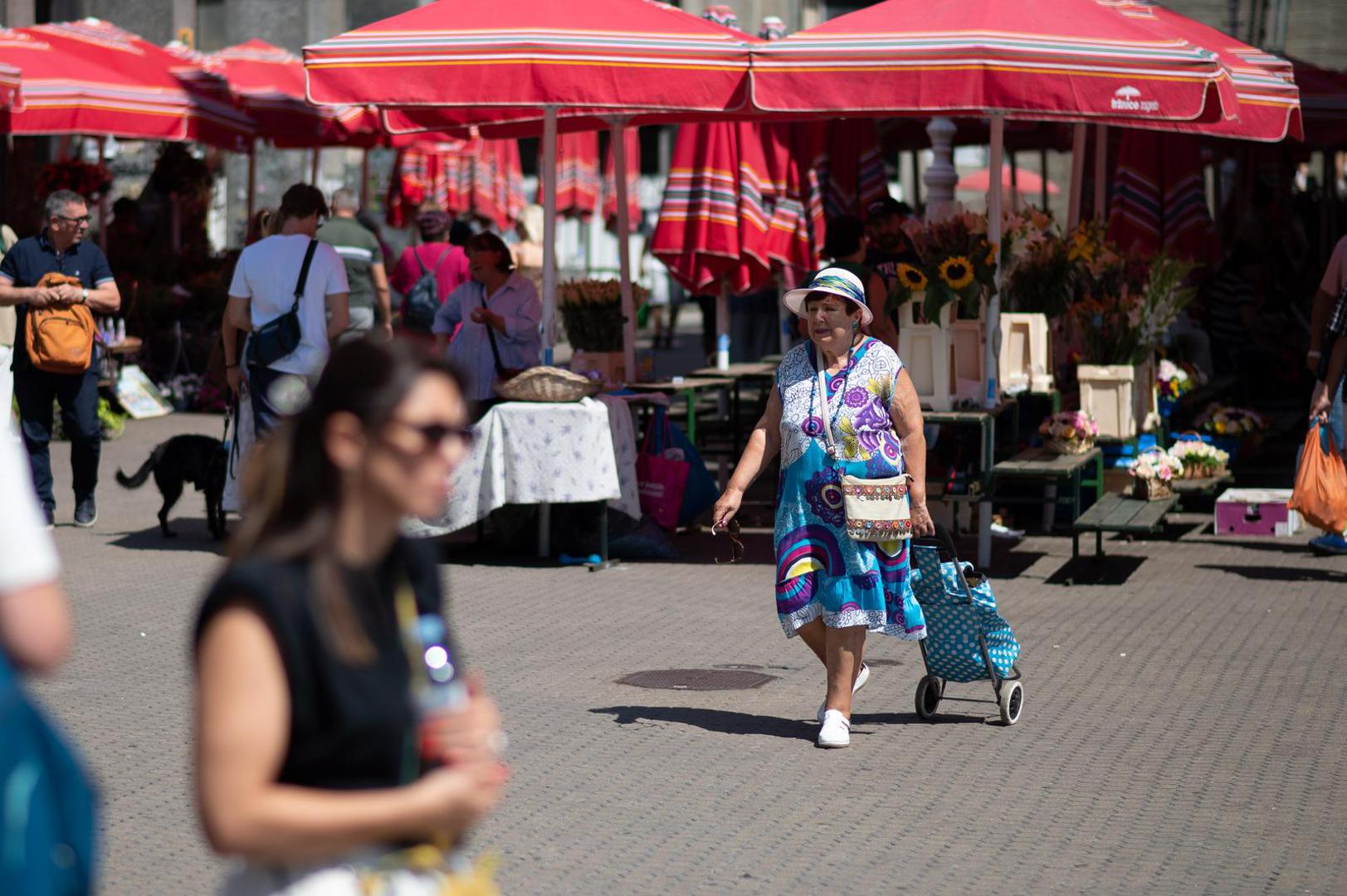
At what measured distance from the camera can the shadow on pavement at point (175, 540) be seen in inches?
451

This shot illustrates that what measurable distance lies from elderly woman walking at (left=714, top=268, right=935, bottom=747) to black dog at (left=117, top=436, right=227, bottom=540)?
547cm

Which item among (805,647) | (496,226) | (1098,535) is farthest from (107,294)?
(496,226)

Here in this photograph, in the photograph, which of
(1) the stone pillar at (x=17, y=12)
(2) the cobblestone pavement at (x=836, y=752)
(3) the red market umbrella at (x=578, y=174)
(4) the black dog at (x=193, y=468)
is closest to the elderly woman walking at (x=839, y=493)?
(2) the cobblestone pavement at (x=836, y=752)

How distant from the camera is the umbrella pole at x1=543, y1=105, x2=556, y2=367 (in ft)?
37.1

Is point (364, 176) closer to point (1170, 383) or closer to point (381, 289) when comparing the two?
point (381, 289)

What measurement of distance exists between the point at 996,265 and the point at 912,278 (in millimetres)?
521

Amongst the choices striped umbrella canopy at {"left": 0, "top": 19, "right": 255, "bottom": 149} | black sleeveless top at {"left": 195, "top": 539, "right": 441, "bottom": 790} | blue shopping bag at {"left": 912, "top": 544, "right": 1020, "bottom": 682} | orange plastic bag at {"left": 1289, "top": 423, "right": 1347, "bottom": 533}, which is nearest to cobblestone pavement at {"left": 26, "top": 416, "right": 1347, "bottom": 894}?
blue shopping bag at {"left": 912, "top": 544, "right": 1020, "bottom": 682}

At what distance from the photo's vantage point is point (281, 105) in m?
17.7

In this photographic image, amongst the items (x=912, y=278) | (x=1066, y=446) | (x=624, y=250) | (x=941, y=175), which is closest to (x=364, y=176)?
(x=624, y=250)

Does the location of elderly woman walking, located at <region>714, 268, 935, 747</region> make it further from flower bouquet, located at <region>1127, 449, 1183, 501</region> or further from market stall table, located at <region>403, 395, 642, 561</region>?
flower bouquet, located at <region>1127, 449, 1183, 501</region>

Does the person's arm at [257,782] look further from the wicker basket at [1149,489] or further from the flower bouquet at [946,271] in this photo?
the wicker basket at [1149,489]

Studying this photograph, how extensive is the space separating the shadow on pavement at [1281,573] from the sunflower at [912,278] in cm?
232

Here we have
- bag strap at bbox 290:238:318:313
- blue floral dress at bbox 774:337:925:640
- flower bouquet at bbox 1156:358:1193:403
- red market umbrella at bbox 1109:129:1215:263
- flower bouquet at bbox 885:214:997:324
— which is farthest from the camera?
red market umbrella at bbox 1109:129:1215:263

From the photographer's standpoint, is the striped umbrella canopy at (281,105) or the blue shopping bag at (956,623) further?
the striped umbrella canopy at (281,105)
